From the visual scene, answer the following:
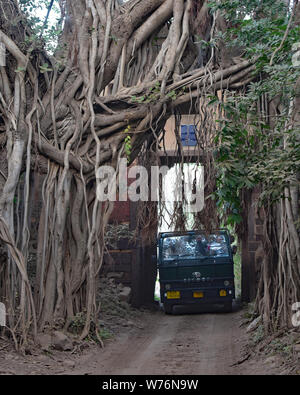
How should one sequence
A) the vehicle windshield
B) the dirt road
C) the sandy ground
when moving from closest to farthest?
1. the sandy ground
2. the dirt road
3. the vehicle windshield

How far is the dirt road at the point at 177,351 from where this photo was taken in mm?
5812

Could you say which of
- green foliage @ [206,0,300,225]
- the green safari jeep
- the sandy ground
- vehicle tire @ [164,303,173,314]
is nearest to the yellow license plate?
the green safari jeep

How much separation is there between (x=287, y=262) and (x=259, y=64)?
233cm

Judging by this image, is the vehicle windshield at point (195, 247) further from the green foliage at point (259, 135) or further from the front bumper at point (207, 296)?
the green foliage at point (259, 135)

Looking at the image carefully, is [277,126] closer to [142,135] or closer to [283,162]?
[283,162]

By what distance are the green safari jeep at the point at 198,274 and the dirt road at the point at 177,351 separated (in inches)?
28.6

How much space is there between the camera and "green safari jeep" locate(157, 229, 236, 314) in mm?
11156

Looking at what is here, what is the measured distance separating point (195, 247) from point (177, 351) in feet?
14.7

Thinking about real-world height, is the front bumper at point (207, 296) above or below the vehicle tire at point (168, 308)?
above

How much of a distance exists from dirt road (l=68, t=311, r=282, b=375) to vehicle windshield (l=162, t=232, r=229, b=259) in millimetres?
1416

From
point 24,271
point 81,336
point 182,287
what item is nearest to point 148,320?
point 182,287

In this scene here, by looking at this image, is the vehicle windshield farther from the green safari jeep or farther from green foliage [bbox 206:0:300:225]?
green foliage [bbox 206:0:300:225]

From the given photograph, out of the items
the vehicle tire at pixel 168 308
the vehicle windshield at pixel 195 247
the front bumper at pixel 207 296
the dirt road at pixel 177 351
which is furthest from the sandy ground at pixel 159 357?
the vehicle windshield at pixel 195 247
